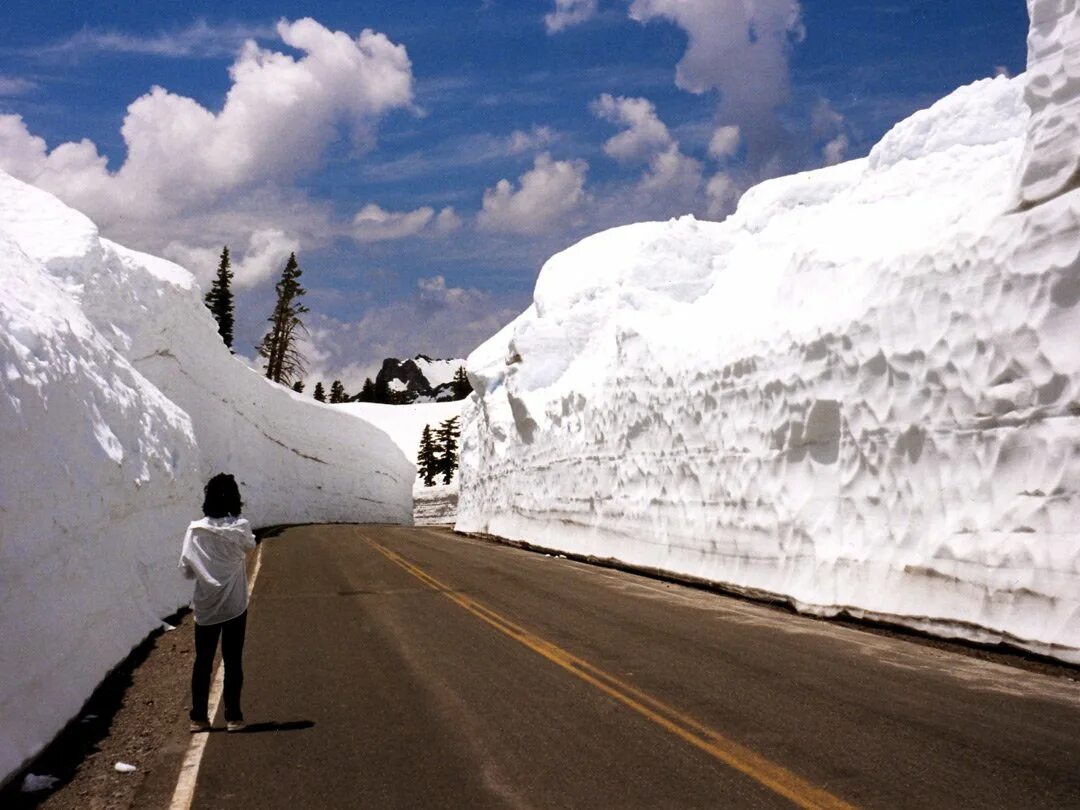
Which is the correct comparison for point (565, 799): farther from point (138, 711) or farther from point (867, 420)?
point (867, 420)

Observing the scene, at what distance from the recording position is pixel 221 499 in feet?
23.3

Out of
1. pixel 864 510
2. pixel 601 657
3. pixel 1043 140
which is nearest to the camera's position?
pixel 601 657

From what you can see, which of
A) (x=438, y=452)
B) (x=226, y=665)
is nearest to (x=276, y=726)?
(x=226, y=665)

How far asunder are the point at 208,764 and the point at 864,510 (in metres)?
10.1

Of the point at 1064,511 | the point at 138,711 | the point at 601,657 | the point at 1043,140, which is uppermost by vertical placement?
the point at 1043,140

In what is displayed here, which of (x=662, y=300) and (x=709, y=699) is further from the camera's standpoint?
(x=662, y=300)

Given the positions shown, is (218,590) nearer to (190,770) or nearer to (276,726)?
(276,726)

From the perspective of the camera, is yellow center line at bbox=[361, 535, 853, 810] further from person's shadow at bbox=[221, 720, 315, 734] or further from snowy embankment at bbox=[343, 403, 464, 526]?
snowy embankment at bbox=[343, 403, 464, 526]

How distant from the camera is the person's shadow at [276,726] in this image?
671 centimetres

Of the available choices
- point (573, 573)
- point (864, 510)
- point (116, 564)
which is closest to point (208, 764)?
point (116, 564)

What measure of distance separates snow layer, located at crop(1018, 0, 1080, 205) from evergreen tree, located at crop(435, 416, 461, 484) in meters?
70.4

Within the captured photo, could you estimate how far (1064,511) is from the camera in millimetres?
9633

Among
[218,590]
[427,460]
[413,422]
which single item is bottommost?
[218,590]

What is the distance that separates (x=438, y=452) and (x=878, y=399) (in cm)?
7112
